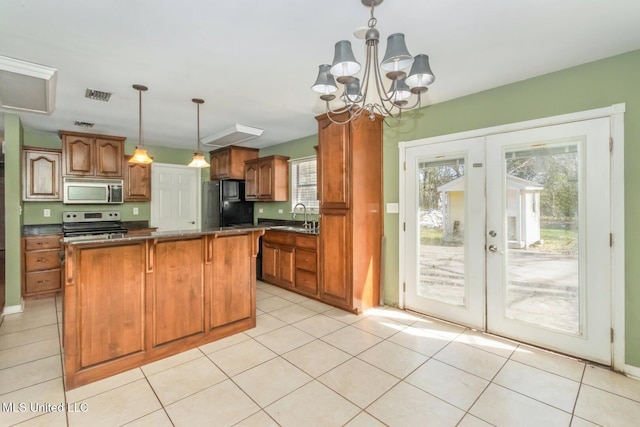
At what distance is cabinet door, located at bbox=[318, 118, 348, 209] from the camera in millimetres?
3545

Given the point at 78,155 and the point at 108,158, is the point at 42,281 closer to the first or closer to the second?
the point at 78,155

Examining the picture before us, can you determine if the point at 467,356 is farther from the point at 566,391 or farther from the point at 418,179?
the point at 418,179

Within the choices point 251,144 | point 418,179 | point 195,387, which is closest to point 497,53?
point 418,179

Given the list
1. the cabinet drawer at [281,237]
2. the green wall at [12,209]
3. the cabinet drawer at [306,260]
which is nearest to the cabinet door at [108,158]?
the green wall at [12,209]

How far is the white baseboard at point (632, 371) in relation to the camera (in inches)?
88.3

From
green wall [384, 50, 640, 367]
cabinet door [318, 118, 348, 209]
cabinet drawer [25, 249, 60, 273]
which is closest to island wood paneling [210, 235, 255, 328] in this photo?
cabinet door [318, 118, 348, 209]

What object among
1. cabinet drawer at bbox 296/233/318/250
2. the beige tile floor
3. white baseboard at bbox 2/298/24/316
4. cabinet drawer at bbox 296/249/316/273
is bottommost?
the beige tile floor

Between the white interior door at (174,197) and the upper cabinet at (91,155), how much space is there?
83 centimetres

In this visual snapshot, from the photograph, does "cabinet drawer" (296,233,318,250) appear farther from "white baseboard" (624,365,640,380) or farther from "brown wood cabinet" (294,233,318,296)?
"white baseboard" (624,365,640,380)

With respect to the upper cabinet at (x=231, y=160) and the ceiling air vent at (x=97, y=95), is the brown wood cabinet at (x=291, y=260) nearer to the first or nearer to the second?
the upper cabinet at (x=231, y=160)

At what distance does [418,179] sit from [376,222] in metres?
0.75

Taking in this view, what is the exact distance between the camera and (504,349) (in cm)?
269

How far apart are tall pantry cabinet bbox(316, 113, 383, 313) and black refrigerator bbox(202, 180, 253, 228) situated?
2484 mm

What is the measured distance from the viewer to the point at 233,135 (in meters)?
4.56
